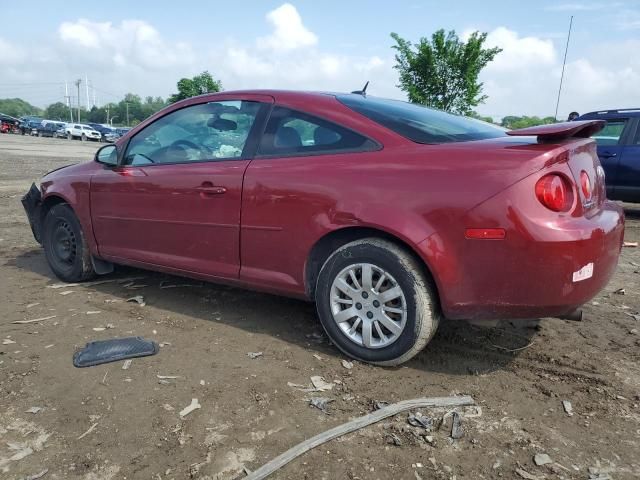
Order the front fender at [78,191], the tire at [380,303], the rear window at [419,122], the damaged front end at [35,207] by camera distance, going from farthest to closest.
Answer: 1. the damaged front end at [35,207]
2. the front fender at [78,191]
3. the rear window at [419,122]
4. the tire at [380,303]

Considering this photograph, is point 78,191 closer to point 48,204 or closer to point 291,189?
point 48,204

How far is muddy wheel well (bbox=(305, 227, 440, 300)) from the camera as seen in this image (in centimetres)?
300

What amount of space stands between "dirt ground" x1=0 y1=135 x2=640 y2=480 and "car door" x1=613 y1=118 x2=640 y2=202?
4925 millimetres

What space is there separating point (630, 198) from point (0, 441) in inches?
356

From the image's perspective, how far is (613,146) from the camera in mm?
8727

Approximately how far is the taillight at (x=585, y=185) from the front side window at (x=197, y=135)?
81.4 inches

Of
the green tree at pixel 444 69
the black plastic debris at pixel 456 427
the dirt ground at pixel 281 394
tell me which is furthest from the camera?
the green tree at pixel 444 69

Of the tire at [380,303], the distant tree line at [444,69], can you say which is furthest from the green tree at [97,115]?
the tire at [380,303]

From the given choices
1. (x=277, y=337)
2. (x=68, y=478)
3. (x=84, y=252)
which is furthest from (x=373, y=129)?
(x=84, y=252)

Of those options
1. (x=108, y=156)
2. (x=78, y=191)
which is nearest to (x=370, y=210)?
(x=108, y=156)

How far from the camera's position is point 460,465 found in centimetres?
228

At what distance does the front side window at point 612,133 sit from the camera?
8.66 meters

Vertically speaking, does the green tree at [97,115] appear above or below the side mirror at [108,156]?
above

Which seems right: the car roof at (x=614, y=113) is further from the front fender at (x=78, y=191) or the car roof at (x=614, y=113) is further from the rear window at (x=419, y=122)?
Result: the front fender at (x=78, y=191)
